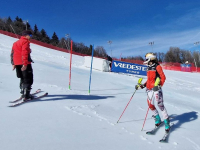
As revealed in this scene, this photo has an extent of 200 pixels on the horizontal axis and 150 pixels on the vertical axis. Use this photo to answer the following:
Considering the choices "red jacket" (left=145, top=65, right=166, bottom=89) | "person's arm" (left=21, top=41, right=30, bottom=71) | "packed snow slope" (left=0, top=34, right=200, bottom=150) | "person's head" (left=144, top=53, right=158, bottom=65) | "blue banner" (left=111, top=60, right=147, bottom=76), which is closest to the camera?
"packed snow slope" (left=0, top=34, right=200, bottom=150)

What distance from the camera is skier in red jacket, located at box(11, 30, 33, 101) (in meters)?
4.48

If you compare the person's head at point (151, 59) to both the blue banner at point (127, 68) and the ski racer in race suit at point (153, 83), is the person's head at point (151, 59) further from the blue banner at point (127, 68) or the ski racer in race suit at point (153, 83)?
the blue banner at point (127, 68)

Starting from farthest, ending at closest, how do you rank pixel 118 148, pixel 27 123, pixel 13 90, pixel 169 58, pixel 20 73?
pixel 169 58 → pixel 13 90 → pixel 20 73 → pixel 27 123 → pixel 118 148

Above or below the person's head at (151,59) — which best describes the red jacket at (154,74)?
below

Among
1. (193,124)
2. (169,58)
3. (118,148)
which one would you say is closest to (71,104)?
(118,148)

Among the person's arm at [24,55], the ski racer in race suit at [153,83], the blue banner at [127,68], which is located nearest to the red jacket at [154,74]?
the ski racer in race suit at [153,83]

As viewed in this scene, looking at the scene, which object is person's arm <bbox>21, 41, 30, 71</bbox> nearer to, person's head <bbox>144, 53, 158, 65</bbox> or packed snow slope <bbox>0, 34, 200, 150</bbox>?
packed snow slope <bbox>0, 34, 200, 150</bbox>

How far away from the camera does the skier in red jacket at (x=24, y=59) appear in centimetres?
448

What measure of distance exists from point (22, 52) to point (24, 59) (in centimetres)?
19

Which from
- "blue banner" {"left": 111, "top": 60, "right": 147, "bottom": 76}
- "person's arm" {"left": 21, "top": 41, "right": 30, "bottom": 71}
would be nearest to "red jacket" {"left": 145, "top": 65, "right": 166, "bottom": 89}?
"person's arm" {"left": 21, "top": 41, "right": 30, "bottom": 71}

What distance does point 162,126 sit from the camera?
4.38 m

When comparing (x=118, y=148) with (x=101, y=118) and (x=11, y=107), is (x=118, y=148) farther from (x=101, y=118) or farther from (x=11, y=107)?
(x=11, y=107)

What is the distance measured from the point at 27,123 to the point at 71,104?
168 centimetres

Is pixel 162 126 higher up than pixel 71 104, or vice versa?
pixel 71 104
